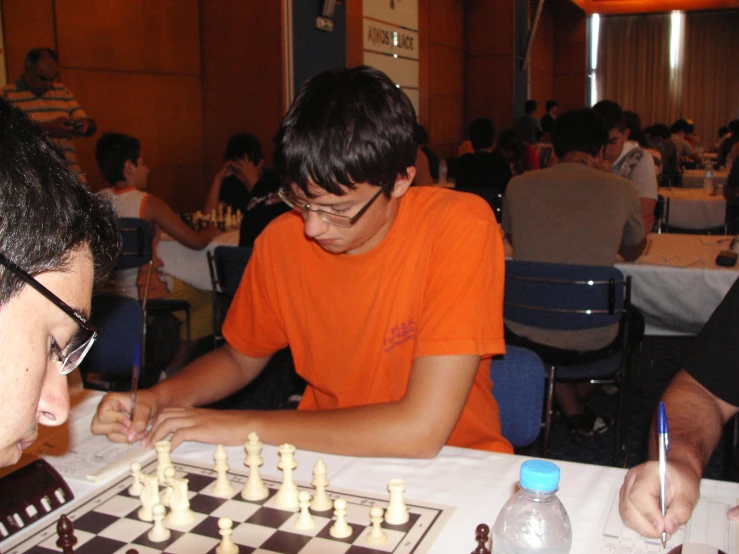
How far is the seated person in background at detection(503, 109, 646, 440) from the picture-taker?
3.29 metres

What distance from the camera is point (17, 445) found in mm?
770

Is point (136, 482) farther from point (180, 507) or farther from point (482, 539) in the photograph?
point (482, 539)

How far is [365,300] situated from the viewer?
1.70 m

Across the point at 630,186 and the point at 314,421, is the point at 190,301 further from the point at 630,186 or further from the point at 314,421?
the point at 314,421

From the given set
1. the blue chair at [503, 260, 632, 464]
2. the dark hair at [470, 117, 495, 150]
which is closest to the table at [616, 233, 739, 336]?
the blue chair at [503, 260, 632, 464]

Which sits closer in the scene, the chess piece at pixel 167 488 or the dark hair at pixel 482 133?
the chess piece at pixel 167 488

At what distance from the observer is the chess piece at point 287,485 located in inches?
50.1

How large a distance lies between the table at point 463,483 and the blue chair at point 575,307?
56.1 inches

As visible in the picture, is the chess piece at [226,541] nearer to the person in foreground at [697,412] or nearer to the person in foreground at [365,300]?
the person in foreground at [365,300]

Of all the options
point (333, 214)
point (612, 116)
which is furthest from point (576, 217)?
point (333, 214)

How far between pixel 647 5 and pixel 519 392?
607 inches

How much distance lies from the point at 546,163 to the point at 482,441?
8.20m

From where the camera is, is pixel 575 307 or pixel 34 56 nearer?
pixel 575 307

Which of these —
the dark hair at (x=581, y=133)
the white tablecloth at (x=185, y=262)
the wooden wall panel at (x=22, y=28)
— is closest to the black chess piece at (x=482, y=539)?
the dark hair at (x=581, y=133)
